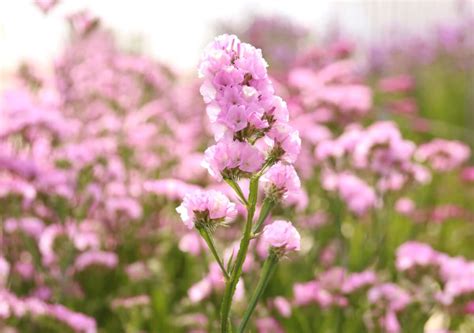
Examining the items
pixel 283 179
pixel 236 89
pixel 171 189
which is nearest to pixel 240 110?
pixel 236 89

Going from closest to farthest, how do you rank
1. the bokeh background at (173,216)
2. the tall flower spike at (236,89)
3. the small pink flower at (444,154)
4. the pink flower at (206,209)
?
1. the tall flower spike at (236,89)
2. the pink flower at (206,209)
3. the bokeh background at (173,216)
4. the small pink flower at (444,154)

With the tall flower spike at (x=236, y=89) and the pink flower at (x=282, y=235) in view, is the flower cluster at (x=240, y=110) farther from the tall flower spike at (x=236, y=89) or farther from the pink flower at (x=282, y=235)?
the pink flower at (x=282, y=235)

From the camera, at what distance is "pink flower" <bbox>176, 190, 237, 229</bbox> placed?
1.21 meters

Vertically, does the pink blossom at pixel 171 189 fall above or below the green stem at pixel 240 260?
above

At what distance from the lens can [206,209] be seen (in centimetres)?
121

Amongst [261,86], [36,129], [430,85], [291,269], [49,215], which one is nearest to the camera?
[261,86]

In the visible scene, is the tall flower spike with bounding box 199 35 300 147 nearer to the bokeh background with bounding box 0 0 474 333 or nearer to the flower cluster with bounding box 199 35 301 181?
the flower cluster with bounding box 199 35 301 181

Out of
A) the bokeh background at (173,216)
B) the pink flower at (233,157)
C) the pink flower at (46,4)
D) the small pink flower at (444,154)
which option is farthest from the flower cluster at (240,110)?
the small pink flower at (444,154)

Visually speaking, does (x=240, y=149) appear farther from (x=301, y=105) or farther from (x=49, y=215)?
(x=301, y=105)

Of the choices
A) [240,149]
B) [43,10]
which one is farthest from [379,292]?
[43,10]

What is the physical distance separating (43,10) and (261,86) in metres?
2.03

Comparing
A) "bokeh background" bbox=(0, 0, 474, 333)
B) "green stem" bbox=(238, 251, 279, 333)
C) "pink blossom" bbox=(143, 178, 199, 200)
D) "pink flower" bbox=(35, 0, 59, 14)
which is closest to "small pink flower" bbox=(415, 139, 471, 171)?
"bokeh background" bbox=(0, 0, 474, 333)

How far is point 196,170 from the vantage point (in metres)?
3.43

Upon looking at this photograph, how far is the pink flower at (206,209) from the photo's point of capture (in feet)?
3.96
